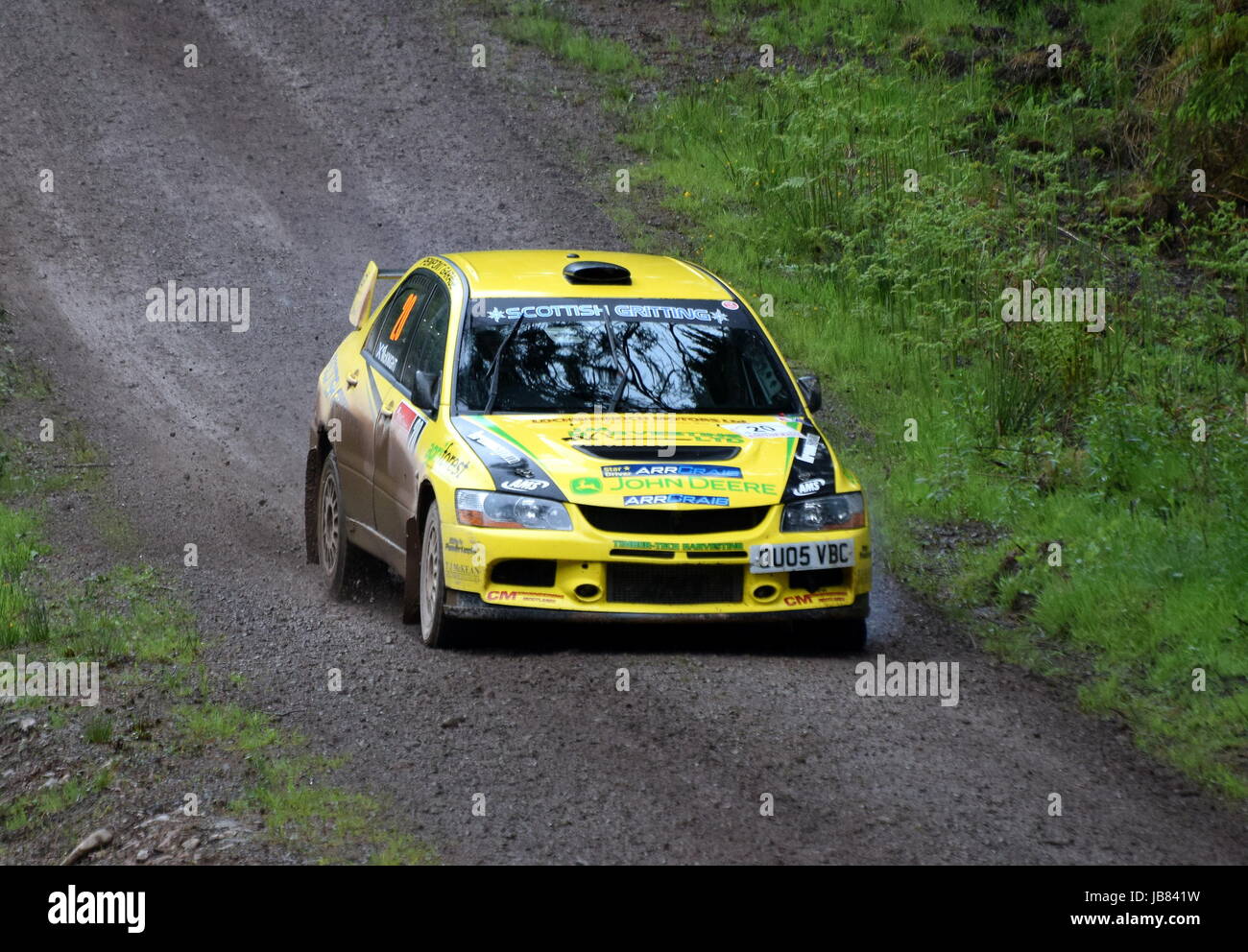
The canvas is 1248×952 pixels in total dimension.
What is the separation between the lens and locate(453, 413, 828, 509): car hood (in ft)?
24.1

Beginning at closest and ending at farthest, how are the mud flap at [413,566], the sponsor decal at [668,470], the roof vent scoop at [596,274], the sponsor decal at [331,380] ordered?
the sponsor decal at [668,470], the mud flap at [413,566], the roof vent scoop at [596,274], the sponsor decal at [331,380]

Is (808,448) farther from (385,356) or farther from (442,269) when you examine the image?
(385,356)

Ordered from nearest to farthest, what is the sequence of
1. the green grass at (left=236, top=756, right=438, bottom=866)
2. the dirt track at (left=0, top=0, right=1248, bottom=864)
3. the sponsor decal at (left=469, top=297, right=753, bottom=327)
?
the green grass at (left=236, top=756, right=438, bottom=866) → the dirt track at (left=0, top=0, right=1248, bottom=864) → the sponsor decal at (left=469, top=297, right=753, bottom=327)

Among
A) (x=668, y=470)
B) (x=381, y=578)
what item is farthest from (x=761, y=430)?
(x=381, y=578)

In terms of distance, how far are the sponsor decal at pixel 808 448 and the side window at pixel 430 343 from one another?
1.89m

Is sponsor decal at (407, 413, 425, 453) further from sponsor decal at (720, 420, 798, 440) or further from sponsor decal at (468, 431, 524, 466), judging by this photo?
sponsor decal at (720, 420, 798, 440)

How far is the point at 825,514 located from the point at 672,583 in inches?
32.2

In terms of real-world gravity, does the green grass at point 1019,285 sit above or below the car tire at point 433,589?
above

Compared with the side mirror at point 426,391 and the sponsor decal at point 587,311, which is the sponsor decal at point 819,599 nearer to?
the sponsor decal at point 587,311

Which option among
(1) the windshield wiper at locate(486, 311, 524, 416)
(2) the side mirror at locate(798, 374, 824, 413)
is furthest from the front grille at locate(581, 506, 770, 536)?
(2) the side mirror at locate(798, 374, 824, 413)

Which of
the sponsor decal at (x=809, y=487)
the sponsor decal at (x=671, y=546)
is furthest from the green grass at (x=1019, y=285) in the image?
the sponsor decal at (x=671, y=546)

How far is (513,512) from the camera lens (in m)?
7.34

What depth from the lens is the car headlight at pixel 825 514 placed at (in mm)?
7480

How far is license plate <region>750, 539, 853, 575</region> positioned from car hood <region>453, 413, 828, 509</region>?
9.1 inches
